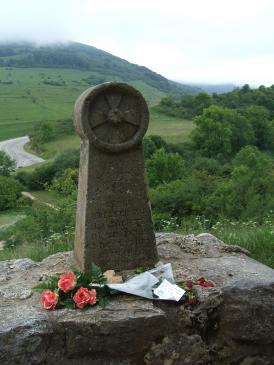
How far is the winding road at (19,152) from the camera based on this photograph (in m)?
74.9

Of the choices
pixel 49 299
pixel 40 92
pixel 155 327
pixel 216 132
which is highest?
pixel 49 299

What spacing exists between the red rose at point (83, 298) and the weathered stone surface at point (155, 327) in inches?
2.9

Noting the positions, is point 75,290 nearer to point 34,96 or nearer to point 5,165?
point 5,165

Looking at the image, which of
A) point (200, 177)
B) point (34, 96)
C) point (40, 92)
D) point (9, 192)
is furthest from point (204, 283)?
point (40, 92)

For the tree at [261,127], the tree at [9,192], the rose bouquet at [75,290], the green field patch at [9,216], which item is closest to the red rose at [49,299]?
the rose bouquet at [75,290]

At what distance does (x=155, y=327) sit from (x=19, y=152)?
8149 cm

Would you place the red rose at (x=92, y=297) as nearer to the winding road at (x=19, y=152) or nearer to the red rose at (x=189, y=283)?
the red rose at (x=189, y=283)

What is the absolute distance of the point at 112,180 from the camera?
21.5ft

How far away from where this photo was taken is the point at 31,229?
18.6 m

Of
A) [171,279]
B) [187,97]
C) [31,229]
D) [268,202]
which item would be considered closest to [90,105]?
[171,279]

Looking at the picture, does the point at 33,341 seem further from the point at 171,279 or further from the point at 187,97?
the point at 187,97

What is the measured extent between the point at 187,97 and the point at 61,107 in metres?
37.6

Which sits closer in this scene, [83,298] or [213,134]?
[83,298]

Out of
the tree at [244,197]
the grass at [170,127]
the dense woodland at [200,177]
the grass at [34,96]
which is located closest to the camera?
the dense woodland at [200,177]
